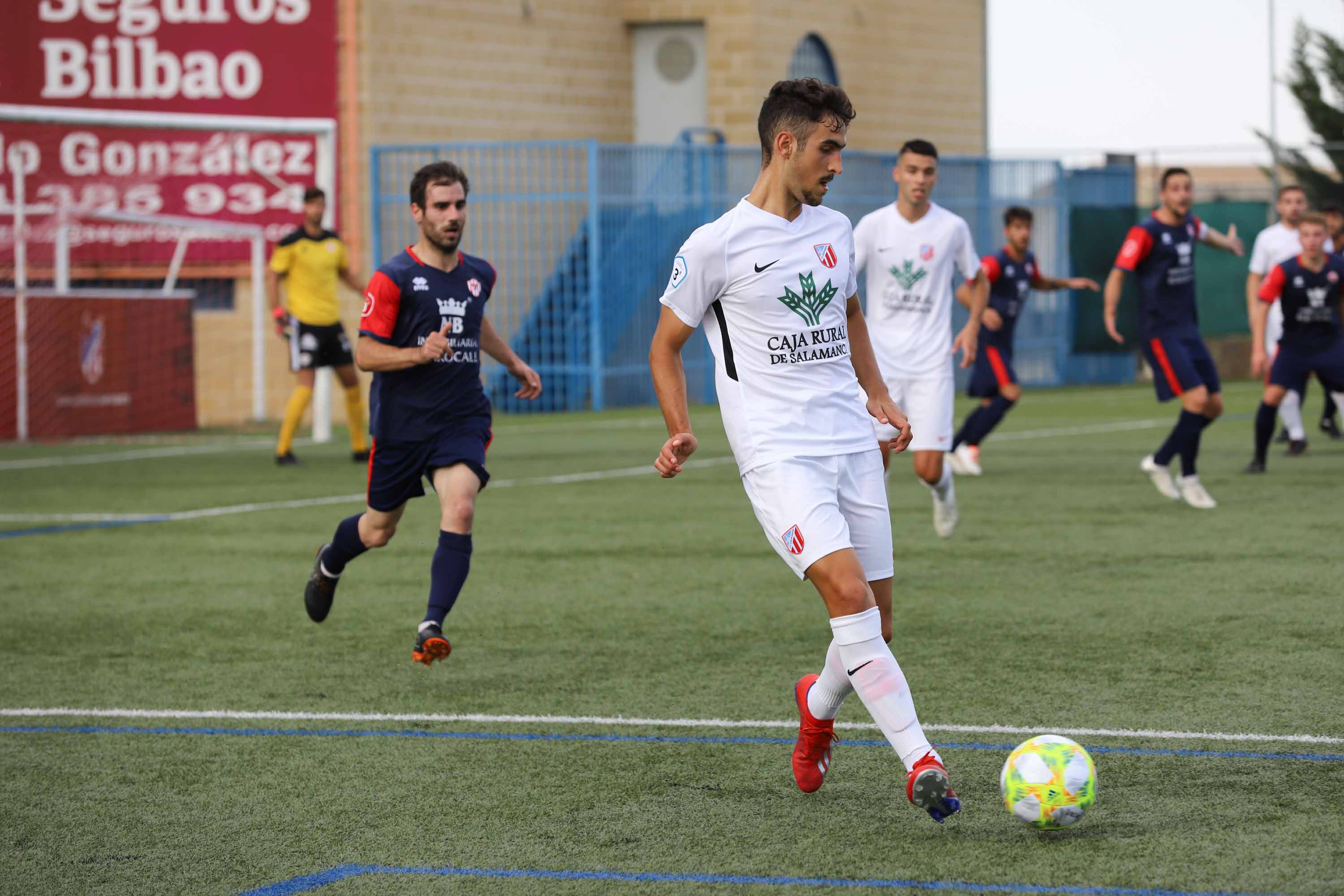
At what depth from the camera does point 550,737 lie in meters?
5.77

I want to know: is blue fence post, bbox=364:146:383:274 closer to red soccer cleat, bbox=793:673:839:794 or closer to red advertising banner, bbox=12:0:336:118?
A: red advertising banner, bbox=12:0:336:118

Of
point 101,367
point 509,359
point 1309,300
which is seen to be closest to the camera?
point 509,359

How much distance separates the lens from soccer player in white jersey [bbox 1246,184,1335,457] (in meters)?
14.3

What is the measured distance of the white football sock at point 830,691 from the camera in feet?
16.2

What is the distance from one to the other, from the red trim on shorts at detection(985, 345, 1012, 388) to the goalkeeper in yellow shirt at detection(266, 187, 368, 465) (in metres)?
5.46

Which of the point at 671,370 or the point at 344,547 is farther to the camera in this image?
the point at 344,547

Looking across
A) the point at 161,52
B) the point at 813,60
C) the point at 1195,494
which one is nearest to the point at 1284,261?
the point at 1195,494

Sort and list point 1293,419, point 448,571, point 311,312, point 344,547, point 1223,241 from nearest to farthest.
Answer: point 448,571, point 344,547, point 1223,241, point 1293,419, point 311,312

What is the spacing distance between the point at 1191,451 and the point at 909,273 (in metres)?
2.60

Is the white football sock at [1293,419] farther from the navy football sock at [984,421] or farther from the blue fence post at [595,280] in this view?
the blue fence post at [595,280]

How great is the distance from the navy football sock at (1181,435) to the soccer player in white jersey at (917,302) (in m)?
1.95

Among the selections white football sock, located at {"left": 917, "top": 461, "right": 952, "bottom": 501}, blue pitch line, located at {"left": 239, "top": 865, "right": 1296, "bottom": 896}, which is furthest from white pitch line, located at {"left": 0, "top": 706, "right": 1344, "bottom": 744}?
white football sock, located at {"left": 917, "top": 461, "right": 952, "bottom": 501}

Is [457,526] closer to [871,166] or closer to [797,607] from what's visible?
[797,607]

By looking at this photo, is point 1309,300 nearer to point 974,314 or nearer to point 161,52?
point 974,314
